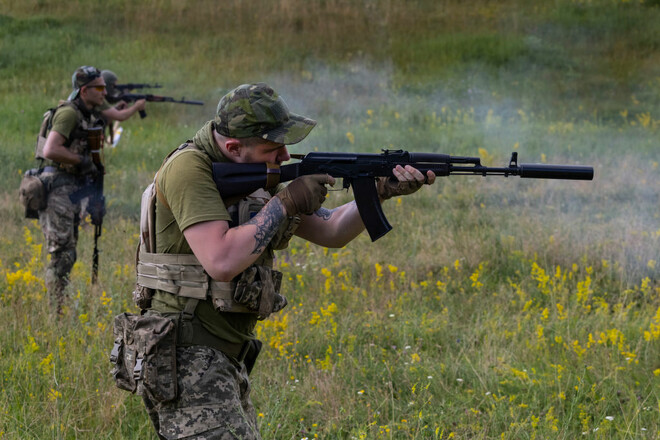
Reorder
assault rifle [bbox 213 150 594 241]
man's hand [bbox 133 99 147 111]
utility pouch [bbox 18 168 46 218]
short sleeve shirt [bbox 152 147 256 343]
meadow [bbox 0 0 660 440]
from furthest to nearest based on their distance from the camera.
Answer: man's hand [bbox 133 99 147 111] → utility pouch [bbox 18 168 46 218] → meadow [bbox 0 0 660 440] → assault rifle [bbox 213 150 594 241] → short sleeve shirt [bbox 152 147 256 343]

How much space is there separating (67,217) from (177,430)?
3955 mm

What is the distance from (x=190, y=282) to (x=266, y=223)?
1.24ft

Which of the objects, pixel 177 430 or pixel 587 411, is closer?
pixel 177 430

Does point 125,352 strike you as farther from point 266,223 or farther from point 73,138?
point 73,138

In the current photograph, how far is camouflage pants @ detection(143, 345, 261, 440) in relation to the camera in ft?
9.46

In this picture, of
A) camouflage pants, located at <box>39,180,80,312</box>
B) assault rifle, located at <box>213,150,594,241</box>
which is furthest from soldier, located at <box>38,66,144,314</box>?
assault rifle, located at <box>213,150,594,241</box>

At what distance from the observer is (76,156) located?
6473 mm

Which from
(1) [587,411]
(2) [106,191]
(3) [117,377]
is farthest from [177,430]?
(2) [106,191]

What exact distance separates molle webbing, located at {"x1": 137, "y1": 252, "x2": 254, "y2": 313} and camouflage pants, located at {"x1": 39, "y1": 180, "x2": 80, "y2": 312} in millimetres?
3550

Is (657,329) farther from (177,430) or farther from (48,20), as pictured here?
(48,20)

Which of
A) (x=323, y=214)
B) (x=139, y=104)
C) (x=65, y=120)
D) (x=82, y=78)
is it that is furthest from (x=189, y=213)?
(x=139, y=104)

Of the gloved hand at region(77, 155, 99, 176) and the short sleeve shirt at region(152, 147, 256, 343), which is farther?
the gloved hand at region(77, 155, 99, 176)

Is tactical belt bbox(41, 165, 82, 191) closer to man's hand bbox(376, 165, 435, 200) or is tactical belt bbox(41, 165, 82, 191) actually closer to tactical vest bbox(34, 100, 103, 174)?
tactical vest bbox(34, 100, 103, 174)

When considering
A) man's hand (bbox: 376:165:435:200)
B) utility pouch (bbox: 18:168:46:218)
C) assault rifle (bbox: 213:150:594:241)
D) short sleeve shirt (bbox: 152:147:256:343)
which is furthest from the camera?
utility pouch (bbox: 18:168:46:218)
